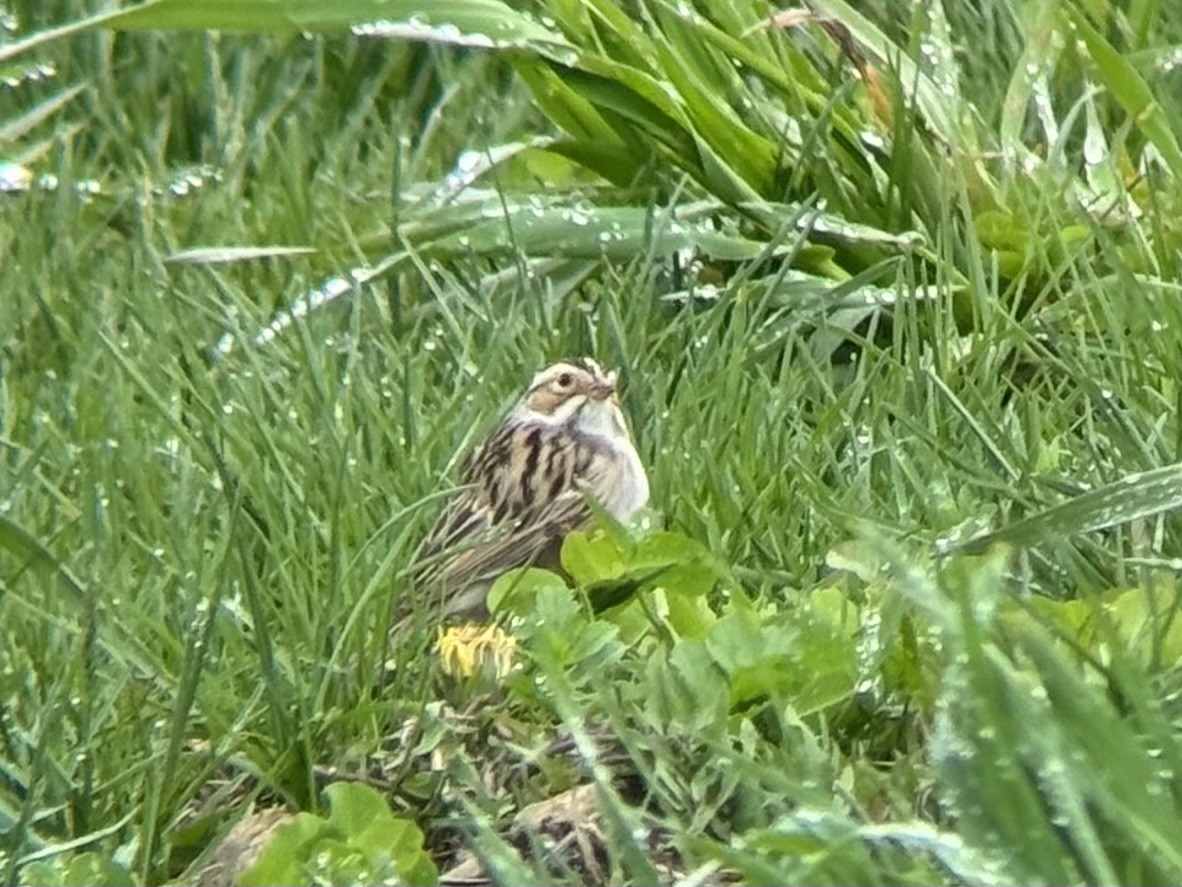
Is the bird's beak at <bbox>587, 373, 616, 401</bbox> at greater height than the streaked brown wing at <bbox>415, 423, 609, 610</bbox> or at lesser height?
greater

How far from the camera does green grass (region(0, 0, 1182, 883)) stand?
2.83 meters

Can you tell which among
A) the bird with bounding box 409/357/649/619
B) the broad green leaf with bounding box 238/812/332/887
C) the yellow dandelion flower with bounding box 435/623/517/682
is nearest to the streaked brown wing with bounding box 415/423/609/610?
the bird with bounding box 409/357/649/619

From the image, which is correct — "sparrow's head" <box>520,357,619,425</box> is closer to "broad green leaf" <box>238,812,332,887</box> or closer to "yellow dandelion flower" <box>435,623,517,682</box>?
"yellow dandelion flower" <box>435,623,517,682</box>

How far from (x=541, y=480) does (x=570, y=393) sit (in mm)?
174

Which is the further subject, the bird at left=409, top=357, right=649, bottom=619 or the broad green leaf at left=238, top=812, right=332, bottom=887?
the bird at left=409, top=357, right=649, bottom=619

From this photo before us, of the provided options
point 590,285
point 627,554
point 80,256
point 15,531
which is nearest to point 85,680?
point 15,531

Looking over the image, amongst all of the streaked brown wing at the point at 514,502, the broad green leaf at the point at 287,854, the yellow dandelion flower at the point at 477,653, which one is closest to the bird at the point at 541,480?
the streaked brown wing at the point at 514,502

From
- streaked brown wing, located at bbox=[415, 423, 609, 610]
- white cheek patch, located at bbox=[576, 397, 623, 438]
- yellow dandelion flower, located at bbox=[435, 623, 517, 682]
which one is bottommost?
streaked brown wing, located at bbox=[415, 423, 609, 610]

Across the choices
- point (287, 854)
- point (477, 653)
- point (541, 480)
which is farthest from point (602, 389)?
point (287, 854)

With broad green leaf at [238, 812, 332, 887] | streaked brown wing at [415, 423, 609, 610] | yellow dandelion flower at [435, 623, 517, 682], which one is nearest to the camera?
broad green leaf at [238, 812, 332, 887]

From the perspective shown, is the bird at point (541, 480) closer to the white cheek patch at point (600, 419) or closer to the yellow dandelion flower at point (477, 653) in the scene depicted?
the white cheek patch at point (600, 419)

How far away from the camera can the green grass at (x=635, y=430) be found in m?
2.83

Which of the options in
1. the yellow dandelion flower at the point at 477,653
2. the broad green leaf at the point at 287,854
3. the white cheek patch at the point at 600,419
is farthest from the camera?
the white cheek patch at the point at 600,419

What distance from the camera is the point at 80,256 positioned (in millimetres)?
5531
